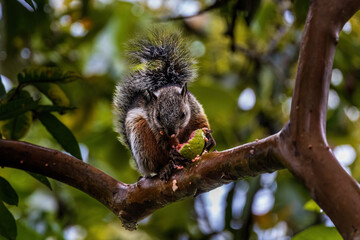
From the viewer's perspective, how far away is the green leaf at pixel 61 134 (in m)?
1.75

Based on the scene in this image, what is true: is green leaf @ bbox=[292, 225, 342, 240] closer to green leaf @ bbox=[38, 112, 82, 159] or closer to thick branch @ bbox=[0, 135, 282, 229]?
thick branch @ bbox=[0, 135, 282, 229]

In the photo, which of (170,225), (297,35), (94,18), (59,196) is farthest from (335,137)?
(59,196)

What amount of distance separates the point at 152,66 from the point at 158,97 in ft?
0.52

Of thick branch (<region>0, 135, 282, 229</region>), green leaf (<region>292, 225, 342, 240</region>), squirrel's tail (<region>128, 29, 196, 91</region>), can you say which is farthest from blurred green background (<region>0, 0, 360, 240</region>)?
thick branch (<region>0, 135, 282, 229</region>)

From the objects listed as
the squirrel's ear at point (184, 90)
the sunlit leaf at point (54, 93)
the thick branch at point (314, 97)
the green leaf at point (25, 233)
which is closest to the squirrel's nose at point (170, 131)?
the squirrel's ear at point (184, 90)

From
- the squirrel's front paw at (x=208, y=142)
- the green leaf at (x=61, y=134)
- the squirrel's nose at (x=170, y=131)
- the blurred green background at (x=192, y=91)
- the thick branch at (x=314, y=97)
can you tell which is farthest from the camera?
the blurred green background at (x=192, y=91)

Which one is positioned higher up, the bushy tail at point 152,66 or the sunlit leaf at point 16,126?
the bushy tail at point 152,66

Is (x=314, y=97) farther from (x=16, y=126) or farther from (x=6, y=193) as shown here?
(x=16, y=126)

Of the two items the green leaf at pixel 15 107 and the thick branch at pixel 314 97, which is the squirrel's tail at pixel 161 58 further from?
the thick branch at pixel 314 97

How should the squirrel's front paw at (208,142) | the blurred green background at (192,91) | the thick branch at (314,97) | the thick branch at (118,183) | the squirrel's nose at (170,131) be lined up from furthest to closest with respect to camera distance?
1. the blurred green background at (192,91)
2. the squirrel's nose at (170,131)
3. the squirrel's front paw at (208,142)
4. the thick branch at (118,183)
5. the thick branch at (314,97)

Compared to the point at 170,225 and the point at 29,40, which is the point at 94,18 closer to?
the point at 29,40

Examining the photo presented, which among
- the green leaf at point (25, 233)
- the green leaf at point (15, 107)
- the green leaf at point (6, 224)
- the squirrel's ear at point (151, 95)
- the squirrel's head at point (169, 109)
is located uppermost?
the green leaf at point (15, 107)

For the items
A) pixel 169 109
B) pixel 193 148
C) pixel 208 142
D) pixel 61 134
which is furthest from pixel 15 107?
pixel 169 109

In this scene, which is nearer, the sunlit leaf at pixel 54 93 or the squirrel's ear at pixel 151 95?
the sunlit leaf at pixel 54 93
